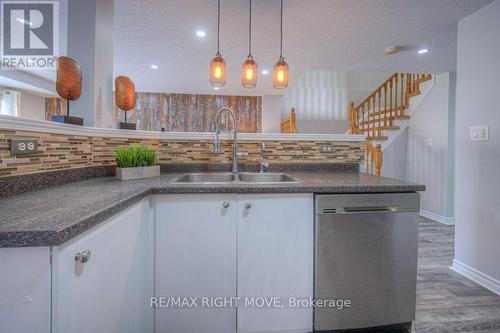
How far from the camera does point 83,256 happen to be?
70cm

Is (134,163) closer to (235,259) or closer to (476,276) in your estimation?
(235,259)

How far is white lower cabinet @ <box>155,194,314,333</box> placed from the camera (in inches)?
49.9

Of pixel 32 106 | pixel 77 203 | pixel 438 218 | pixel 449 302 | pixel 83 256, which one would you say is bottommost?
pixel 449 302

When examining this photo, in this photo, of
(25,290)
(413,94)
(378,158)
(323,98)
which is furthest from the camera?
(323,98)

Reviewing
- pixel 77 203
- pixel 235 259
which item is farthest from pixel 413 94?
pixel 77 203

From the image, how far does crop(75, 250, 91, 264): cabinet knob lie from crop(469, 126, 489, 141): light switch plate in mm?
2744

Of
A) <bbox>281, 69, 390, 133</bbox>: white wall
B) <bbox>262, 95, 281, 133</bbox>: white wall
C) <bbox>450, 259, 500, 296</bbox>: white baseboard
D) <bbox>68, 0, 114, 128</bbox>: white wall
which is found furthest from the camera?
<bbox>281, 69, 390, 133</bbox>: white wall

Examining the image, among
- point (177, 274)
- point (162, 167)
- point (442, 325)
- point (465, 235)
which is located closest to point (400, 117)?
point (465, 235)

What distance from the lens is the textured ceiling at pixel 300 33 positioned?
2176mm

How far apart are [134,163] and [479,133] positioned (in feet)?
8.81

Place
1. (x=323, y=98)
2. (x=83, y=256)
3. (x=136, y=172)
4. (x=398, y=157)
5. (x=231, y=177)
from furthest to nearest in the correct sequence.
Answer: (x=323, y=98) → (x=398, y=157) → (x=231, y=177) → (x=136, y=172) → (x=83, y=256)

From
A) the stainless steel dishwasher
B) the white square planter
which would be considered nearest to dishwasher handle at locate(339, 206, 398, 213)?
the stainless steel dishwasher

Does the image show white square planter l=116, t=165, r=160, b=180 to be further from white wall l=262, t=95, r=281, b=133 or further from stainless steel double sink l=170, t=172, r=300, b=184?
white wall l=262, t=95, r=281, b=133

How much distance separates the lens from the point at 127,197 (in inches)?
38.9
